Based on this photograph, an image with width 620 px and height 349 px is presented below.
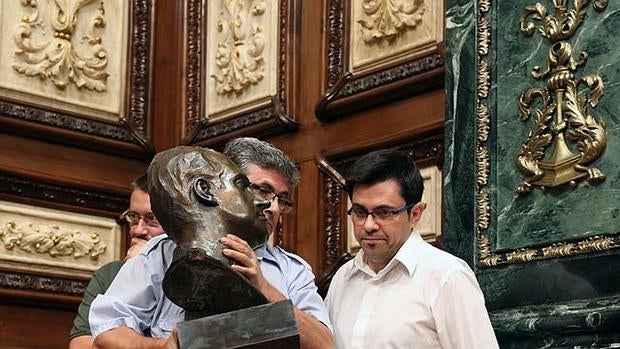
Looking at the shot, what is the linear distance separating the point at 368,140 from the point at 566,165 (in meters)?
1.21

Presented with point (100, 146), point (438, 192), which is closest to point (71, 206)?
point (100, 146)

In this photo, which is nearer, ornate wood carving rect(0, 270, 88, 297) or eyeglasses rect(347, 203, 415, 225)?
eyeglasses rect(347, 203, 415, 225)

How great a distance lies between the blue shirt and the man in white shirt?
0.46 m

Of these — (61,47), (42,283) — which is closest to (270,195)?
(42,283)

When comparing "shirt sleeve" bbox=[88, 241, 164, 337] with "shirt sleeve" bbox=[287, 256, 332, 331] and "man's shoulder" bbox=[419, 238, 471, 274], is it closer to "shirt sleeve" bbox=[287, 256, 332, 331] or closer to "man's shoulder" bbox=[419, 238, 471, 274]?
"shirt sleeve" bbox=[287, 256, 332, 331]

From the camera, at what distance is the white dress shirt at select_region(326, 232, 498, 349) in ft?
9.05

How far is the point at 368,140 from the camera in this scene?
4410mm

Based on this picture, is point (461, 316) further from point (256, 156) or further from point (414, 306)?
point (256, 156)

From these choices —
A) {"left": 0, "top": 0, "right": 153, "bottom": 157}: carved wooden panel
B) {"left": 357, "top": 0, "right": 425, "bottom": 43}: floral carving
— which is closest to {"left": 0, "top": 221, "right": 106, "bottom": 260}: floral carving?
{"left": 0, "top": 0, "right": 153, "bottom": 157}: carved wooden panel

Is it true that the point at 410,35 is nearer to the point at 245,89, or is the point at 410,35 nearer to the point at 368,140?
the point at 368,140

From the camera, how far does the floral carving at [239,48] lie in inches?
196

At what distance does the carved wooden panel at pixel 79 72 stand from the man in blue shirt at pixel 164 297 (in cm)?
259

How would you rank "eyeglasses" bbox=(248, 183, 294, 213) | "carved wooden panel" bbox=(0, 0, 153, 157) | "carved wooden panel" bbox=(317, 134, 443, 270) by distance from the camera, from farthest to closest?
1. "carved wooden panel" bbox=(0, 0, 153, 157)
2. "carved wooden panel" bbox=(317, 134, 443, 270)
3. "eyeglasses" bbox=(248, 183, 294, 213)

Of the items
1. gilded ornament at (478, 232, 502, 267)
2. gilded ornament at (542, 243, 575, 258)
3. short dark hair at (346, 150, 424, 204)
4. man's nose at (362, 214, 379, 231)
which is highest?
short dark hair at (346, 150, 424, 204)
